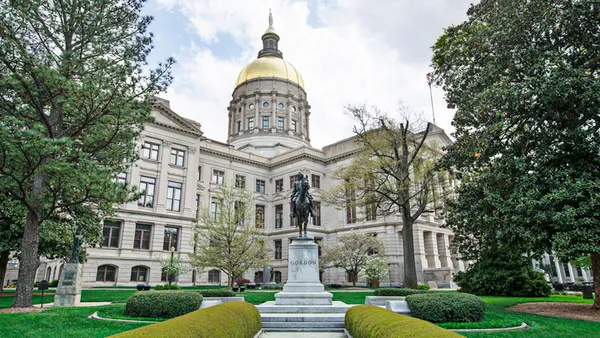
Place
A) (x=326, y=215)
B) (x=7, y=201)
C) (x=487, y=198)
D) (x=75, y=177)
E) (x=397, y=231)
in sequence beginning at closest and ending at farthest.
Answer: (x=75, y=177) → (x=487, y=198) → (x=7, y=201) → (x=397, y=231) → (x=326, y=215)

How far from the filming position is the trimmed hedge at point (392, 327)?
15.2 feet

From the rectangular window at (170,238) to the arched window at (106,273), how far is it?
5071 millimetres

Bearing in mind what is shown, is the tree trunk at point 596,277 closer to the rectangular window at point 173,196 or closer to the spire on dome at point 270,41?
the rectangular window at point 173,196

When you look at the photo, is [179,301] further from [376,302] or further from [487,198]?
[487,198]

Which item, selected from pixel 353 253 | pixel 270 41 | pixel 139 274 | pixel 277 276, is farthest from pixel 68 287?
pixel 270 41

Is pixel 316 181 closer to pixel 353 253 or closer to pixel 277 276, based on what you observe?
pixel 277 276

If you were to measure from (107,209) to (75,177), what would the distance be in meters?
3.94

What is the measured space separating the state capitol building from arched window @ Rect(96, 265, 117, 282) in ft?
0.29

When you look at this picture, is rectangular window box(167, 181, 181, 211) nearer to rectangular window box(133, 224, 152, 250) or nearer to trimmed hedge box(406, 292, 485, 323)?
rectangular window box(133, 224, 152, 250)

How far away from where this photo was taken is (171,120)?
40.7 metres

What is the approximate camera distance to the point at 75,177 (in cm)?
1308

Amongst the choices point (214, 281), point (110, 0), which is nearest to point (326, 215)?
point (214, 281)

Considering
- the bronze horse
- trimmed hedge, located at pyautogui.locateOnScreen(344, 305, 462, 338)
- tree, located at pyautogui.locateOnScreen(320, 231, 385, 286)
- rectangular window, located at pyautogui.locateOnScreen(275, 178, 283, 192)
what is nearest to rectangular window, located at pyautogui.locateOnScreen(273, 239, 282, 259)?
rectangular window, located at pyautogui.locateOnScreen(275, 178, 283, 192)

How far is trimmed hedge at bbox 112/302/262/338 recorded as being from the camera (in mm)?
4760
